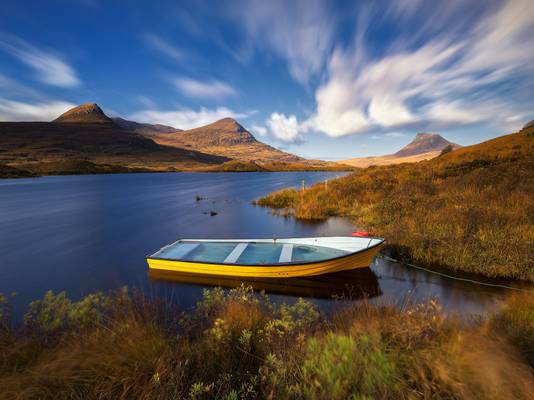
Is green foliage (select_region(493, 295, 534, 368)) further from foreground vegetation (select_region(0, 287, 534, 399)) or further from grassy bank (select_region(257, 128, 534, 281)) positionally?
grassy bank (select_region(257, 128, 534, 281))

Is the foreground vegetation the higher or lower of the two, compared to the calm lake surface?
higher

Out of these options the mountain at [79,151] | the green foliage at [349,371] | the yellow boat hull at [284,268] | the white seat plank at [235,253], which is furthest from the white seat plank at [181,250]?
the mountain at [79,151]

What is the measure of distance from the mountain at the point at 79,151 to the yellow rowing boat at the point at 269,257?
109m

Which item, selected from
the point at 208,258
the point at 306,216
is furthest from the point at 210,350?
the point at 306,216

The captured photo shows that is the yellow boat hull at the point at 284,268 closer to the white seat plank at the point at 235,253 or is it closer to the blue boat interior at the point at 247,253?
the blue boat interior at the point at 247,253

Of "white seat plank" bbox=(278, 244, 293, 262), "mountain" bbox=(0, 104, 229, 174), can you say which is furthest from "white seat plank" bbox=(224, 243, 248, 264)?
"mountain" bbox=(0, 104, 229, 174)

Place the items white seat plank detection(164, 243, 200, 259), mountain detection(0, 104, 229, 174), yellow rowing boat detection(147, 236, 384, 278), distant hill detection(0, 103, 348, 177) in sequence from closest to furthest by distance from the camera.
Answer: yellow rowing boat detection(147, 236, 384, 278) → white seat plank detection(164, 243, 200, 259) → distant hill detection(0, 103, 348, 177) → mountain detection(0, 104, 229, 174)

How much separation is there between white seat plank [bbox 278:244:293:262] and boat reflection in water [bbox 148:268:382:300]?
791 millimetres

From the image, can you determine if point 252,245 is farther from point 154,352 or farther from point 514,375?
point 514,375

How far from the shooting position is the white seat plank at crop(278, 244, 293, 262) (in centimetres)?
922

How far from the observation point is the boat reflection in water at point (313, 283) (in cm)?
854

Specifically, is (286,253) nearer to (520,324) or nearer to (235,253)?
(235,253)

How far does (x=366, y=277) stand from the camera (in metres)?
9.50

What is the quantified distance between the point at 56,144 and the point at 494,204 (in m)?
196
